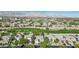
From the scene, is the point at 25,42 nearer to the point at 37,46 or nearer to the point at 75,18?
the point at 37,46

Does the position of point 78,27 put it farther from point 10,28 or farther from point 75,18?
point 10,28

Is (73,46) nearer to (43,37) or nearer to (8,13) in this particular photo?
(43,37)
